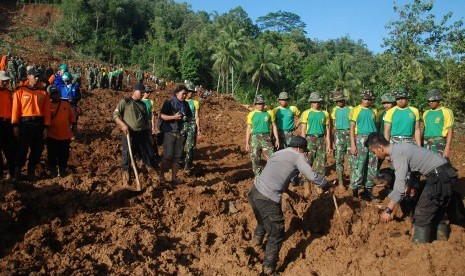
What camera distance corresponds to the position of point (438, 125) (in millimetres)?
6555

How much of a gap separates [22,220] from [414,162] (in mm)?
4622

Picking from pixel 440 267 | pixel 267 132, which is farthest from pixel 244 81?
pixel 440 267

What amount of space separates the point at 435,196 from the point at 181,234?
10.2ft

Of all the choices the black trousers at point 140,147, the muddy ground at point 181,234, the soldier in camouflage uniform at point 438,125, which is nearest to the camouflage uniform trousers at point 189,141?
the muddy ground at point 181,234

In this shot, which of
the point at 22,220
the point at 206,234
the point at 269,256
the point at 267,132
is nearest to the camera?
the point at 269,256

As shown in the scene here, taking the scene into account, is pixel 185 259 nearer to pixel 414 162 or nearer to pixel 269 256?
pixel 269 256

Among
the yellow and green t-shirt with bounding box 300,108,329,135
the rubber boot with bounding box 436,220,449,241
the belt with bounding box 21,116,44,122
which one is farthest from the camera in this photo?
the yellow and green t-shirt with bounding box 300,108,329,135

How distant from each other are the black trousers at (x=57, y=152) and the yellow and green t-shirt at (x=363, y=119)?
478 centimetres

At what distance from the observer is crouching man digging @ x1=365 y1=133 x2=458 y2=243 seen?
444 cm

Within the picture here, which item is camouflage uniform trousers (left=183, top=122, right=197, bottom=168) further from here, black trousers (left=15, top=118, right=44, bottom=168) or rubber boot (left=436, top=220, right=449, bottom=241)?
rubber boot (left=436, top=220, right=449, bottom=241)

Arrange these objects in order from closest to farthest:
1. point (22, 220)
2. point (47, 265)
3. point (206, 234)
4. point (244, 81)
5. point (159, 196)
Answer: point (47, 265)
point (22, 220)
point (206, 234)
point (159, 196)
point (244, 81)

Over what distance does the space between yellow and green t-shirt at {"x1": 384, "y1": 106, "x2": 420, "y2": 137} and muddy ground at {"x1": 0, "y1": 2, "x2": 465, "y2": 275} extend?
1.24 metres

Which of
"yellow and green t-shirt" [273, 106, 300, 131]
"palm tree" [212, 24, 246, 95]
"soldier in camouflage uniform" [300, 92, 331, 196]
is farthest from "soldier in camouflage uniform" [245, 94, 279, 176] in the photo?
"palm tree" [212, 24, 246, 95]

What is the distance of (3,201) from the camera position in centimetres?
502
